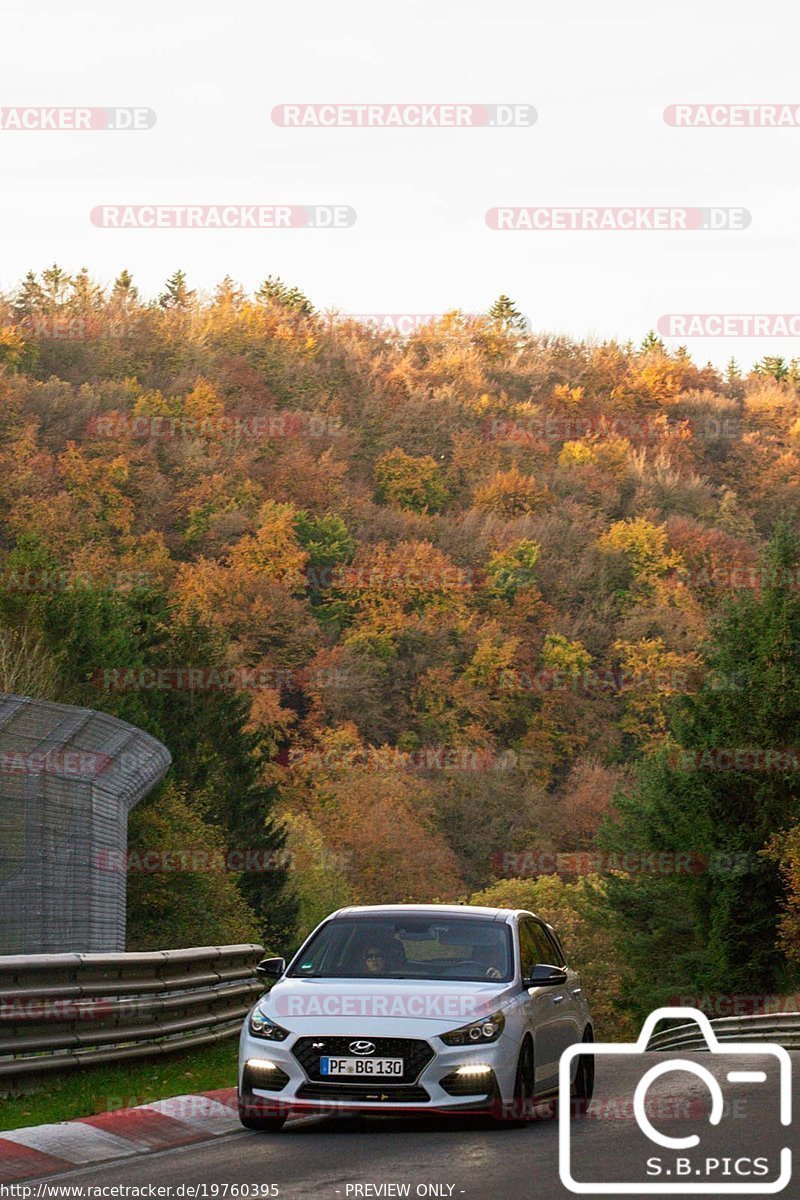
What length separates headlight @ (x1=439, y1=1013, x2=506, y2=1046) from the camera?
11.1 m

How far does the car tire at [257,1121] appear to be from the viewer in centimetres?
1120

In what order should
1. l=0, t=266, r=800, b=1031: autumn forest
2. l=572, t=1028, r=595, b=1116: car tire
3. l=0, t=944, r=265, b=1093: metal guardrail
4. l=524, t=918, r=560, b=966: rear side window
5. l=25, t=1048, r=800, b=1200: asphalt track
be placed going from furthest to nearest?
l=0, t=266, r=800, b=1031: autumn forest < l=524, t=918, r=560, b=966: rear side window < l=572, t=1028, r=595, b=1116: car tire < l=0, t=944, r=265, b=1093: metal guardrail < l=25, t=1048, r=800, b=1200: asphalt track

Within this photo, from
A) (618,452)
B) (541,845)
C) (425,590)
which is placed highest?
(618,452)

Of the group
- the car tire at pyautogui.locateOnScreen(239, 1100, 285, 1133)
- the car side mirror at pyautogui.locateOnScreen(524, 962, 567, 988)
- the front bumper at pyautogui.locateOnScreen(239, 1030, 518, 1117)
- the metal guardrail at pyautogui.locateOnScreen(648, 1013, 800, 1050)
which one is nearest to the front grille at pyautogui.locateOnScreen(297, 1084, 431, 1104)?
the front bumper at pyautogui.locateOnScreen(239, 1030, 518, 1117)

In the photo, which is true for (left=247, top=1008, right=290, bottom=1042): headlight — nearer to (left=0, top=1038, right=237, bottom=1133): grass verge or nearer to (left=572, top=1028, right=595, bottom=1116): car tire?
(left=0, top=1038, right=237, bottom=1133): grass verge

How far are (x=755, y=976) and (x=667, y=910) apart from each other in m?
7.87

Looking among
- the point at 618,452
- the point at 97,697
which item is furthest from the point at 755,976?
the point at 618,452

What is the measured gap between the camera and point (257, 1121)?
11250 millimetres

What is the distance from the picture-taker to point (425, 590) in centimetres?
12644

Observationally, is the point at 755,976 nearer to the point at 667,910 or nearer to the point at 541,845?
the point at 667,910

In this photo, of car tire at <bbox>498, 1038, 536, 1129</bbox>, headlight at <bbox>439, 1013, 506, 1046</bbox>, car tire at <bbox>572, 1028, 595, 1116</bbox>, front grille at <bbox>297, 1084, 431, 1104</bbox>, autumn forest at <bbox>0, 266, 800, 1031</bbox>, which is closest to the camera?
front grille at <bbox>297, 1084, 431, 1104</bbox>

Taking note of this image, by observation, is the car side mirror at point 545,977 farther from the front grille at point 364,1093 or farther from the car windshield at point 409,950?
the front grille at point 364,1093

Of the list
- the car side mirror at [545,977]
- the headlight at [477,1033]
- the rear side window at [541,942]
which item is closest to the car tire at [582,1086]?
the rear side window at [541,942]

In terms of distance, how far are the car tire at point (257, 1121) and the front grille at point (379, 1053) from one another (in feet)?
1.34
